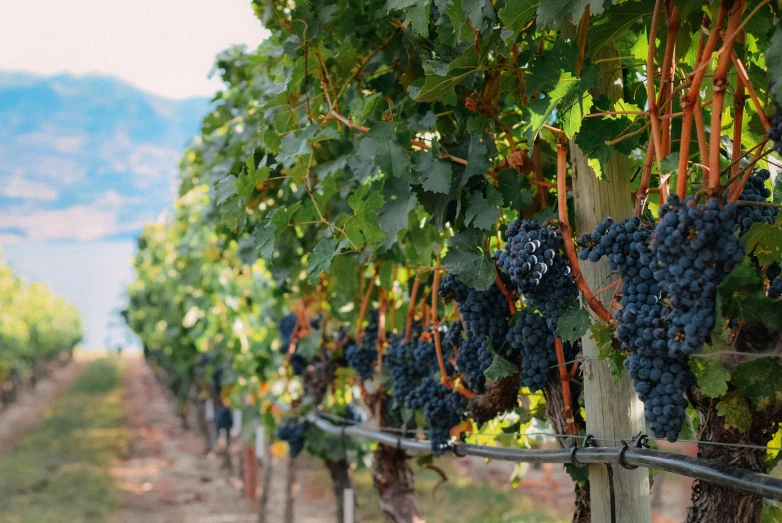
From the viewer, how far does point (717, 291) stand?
4.06 feet

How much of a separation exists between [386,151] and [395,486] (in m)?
2.37

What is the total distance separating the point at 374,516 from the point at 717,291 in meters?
9.07

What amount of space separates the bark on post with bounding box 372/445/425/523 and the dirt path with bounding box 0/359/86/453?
14.1 m

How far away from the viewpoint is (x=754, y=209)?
1516mm

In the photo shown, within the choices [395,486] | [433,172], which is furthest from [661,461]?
[395,486]

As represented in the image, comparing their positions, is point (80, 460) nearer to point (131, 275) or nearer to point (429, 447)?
point (131, 275)

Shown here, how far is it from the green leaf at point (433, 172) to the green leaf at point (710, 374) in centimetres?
74

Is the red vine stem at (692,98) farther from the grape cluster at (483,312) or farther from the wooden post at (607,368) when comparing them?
the grape cluster at (483,312)

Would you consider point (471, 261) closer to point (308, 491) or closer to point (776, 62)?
point (776, 62)

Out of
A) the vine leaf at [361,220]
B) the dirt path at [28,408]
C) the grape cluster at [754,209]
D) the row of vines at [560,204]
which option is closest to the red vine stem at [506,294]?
the row of vines at [560,204]

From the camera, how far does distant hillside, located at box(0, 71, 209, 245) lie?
81875 millimetres

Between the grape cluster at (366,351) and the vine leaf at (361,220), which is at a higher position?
the vine leaf at (361,220)

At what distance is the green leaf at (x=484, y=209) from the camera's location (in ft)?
6.10

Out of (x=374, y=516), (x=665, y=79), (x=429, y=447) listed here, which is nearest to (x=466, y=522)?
(x=374, y=516)
